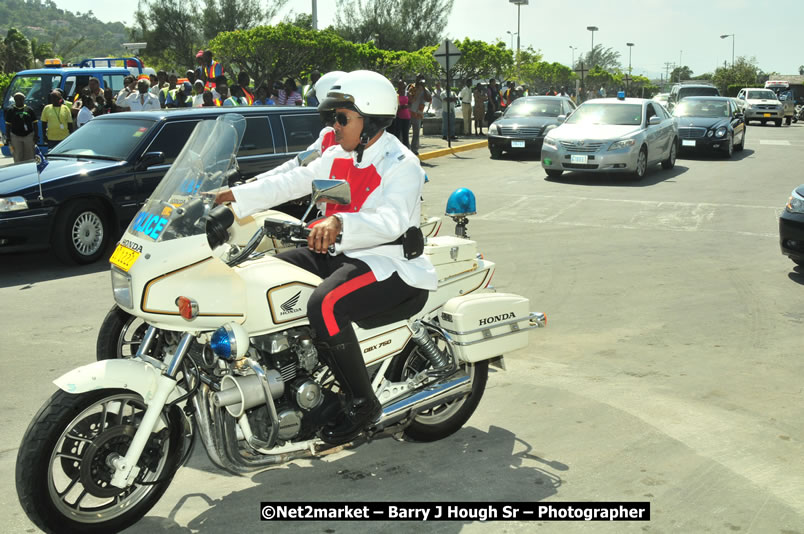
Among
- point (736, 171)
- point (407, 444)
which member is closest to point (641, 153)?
point (736, 171)

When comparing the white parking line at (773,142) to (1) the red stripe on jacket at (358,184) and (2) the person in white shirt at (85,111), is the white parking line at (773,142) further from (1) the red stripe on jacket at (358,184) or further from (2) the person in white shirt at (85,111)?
(1) the red stripe on jacket at (358,184)

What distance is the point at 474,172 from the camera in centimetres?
1830

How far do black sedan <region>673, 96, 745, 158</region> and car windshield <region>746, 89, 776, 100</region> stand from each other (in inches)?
771

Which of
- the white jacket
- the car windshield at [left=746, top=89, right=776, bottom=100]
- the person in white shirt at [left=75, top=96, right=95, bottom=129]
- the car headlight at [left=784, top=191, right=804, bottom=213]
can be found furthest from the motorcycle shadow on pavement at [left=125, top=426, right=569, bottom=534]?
the car windshield at [left=746, top=89, right=776, bottom=100]

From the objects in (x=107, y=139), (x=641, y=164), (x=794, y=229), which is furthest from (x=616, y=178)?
(x=107, y=139)

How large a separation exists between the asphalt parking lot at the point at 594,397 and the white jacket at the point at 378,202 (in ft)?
3.67

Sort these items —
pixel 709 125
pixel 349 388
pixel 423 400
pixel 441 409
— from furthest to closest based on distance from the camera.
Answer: pixel 709 125, pixel 441 409, pixel 423 400, pixel 349 388

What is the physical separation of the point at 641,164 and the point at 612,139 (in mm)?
926

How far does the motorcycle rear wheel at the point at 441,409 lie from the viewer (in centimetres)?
467

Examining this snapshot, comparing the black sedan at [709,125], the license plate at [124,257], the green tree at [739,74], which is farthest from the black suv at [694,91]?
the green tree at [739,74]

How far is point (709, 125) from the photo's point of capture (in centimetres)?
2103

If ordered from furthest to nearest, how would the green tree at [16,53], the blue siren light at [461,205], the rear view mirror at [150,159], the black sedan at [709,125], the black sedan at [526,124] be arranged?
the green tree at [16,53]
the black sedan at [709,125]
the black sedan at [526,124]
the rear view mirror at [150,159]
the blue siren light at [461,205]

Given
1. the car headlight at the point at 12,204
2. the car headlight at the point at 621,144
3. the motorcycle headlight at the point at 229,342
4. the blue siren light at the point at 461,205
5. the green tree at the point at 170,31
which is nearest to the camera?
the motorcycle headlight at the point at 229,342

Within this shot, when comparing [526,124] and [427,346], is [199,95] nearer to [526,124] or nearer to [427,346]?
[526,124]
